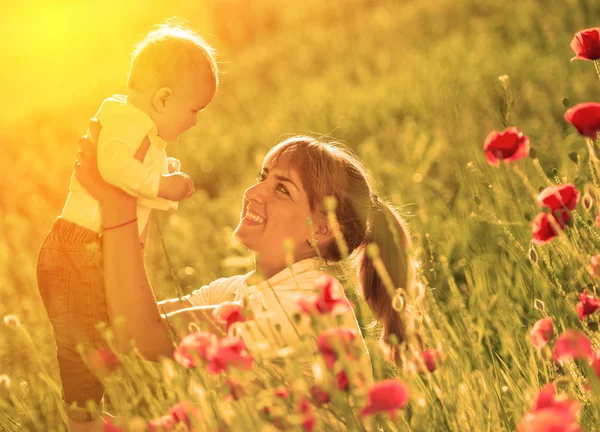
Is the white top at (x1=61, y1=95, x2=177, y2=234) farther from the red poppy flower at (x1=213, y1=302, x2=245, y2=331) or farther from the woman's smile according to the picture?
the red poppy flower at (x1=213, y1=302, x2=245, y2=331)

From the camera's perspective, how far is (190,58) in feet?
7.79

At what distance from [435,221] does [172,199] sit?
1.65 metres

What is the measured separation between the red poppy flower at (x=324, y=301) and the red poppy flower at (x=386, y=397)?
0.75 ft

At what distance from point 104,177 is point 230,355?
1041 millimetres

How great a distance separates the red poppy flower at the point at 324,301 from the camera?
1.42 meters

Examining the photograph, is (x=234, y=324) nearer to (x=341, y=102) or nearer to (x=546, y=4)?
(x=341, y=102)

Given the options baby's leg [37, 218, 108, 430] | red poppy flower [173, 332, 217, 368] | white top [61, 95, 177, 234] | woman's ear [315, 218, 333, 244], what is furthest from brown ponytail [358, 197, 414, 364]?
red poppy flower [173, 332, 217, 368]

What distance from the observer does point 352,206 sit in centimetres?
252

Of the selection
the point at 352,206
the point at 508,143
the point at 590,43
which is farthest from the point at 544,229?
the point at 352,206

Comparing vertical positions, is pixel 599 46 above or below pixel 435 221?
above

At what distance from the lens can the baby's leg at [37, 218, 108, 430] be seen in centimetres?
235

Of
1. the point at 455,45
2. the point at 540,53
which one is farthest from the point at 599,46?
the point at 455,45

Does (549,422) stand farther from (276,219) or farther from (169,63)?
(169,63)

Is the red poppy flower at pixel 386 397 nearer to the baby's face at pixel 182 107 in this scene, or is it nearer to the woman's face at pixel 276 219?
the woman's face at pixel 276 219
